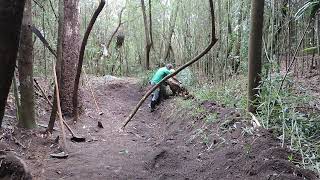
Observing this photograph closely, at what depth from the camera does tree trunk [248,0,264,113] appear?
489 cm

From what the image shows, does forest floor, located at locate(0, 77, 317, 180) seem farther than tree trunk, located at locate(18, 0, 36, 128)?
No

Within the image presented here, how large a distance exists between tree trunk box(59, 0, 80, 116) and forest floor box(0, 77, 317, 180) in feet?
1.50

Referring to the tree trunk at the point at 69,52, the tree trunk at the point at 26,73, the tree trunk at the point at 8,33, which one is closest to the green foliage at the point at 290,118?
the tree trunk at the point at 8,33

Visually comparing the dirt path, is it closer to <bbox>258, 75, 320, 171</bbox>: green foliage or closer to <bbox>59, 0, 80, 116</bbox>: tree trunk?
<bbox>59, 0, 80, 116</bbox>: tree trunk

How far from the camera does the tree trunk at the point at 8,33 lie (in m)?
2.02

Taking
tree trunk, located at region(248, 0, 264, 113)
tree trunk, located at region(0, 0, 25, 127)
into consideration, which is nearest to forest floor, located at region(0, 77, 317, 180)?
tree trunk, located at region(248, 0, 264, 113)

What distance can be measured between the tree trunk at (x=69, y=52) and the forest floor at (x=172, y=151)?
0.46 meters

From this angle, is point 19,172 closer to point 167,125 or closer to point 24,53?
point 24,53

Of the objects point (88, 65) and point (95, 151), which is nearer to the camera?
point (95, 151)

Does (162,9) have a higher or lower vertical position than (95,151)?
higher

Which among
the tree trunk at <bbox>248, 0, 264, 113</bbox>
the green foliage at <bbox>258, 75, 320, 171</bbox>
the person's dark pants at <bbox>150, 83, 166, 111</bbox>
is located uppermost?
the tree trunk at <bbox>248, 0, 264, 113</bbox>

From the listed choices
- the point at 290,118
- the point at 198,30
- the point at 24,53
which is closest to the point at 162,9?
the point at 198,30

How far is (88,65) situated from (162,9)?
15.0 feet

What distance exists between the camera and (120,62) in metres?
20.6
